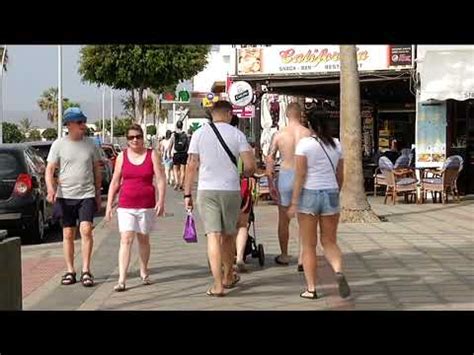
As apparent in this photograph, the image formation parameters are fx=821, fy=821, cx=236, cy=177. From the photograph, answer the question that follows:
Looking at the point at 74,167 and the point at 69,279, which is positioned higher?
the point at 74,167

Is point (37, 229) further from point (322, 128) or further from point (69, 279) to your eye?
point (322, 128)

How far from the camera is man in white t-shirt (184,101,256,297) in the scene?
7.70 m

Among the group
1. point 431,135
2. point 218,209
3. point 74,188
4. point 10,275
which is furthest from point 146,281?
point 431,135

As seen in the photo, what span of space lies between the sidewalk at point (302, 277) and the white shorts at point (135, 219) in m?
0.60

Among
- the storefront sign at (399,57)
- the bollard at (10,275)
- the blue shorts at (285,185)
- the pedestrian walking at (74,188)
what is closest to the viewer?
the bollard at (10,275)

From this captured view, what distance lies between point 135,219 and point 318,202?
195 centimetres

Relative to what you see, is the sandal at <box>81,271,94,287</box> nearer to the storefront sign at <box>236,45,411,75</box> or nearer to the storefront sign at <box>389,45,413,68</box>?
the storefront sign at <box>236,45,411,75</box>

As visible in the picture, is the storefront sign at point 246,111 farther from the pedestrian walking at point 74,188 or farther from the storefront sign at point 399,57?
the pedestrian walking at point 74,188

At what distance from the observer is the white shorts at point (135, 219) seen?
8297 mm

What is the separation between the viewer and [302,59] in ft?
63.5

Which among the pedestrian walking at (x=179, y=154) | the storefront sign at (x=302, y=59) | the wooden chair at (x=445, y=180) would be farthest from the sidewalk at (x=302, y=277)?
the pedestrian walking at (x=179, y=154)
